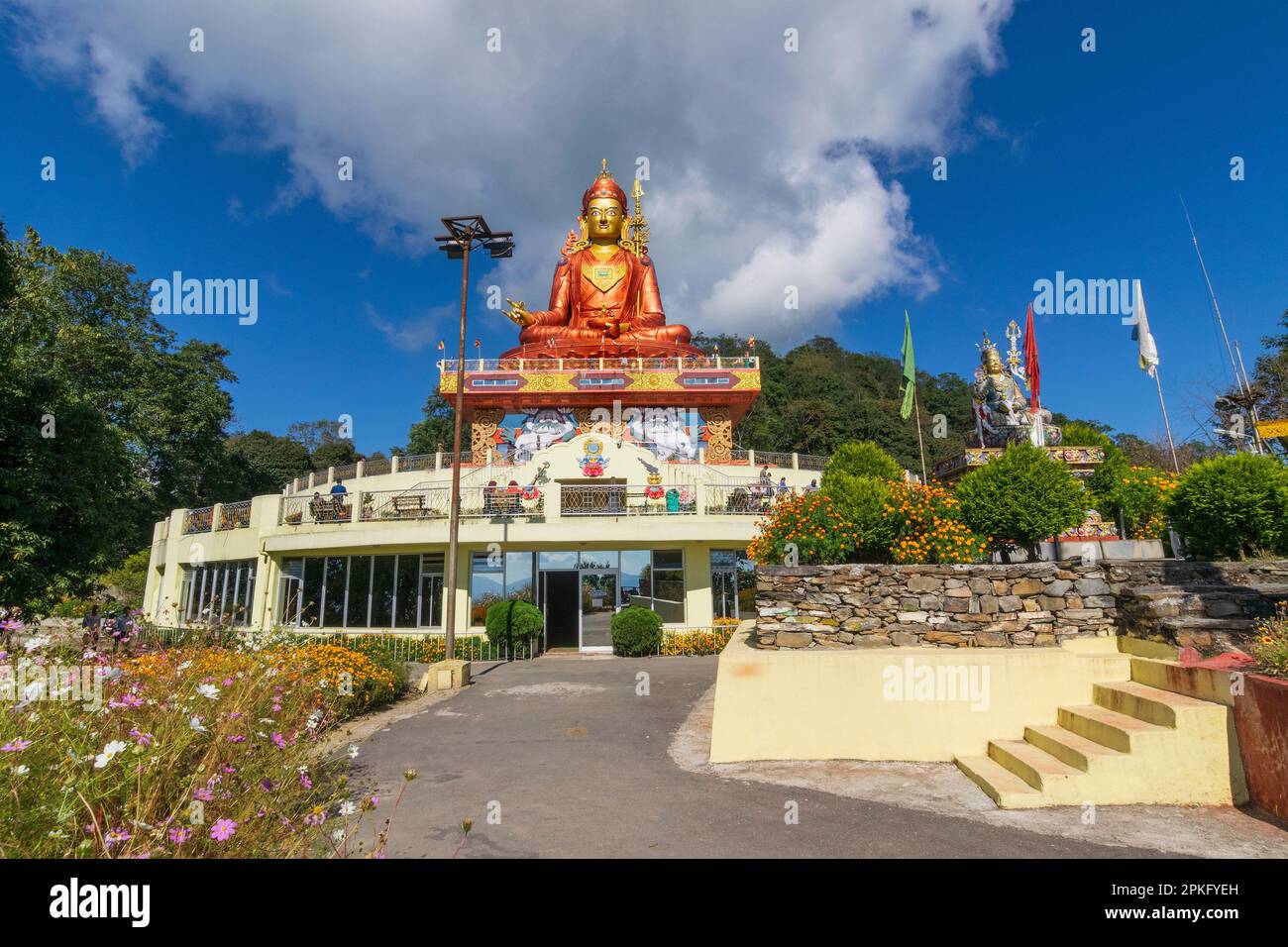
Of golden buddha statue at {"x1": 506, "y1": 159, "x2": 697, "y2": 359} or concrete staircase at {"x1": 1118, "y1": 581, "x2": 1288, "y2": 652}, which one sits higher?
golden buddha statue at {"x1": 506, "y1": 159, "x2": 697, "y2": 359}

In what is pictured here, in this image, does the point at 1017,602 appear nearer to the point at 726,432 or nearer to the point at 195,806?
the point at 195,806

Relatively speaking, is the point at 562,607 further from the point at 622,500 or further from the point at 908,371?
the point at 908,371

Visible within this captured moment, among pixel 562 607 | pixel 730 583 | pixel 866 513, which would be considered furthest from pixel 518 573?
pixel 866 513

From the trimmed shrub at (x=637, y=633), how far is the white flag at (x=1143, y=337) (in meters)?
16.0

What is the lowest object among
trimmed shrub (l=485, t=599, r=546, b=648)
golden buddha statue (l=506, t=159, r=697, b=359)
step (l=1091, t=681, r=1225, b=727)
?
step (l=1091, t=681, r=1225, b=727)

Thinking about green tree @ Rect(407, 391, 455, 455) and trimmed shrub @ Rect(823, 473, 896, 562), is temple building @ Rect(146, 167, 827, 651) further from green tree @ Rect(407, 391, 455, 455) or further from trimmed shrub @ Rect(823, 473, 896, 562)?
green tree @ Rect(407, 391, 455, 455)

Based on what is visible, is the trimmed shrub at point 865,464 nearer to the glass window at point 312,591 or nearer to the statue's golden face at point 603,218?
the glass window at point 312,591

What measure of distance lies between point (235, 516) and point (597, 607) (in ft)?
42.2

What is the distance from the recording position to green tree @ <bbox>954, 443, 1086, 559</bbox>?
30.5ft

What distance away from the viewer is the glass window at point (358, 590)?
60.5 ft

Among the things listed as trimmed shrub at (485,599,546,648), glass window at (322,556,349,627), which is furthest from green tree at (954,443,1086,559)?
glass window at (322,556,349,627)

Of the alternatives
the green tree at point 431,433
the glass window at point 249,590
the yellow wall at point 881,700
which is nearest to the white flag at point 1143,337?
the yellow wall at point 881,700

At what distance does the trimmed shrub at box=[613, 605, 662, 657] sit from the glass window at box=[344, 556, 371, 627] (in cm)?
757
